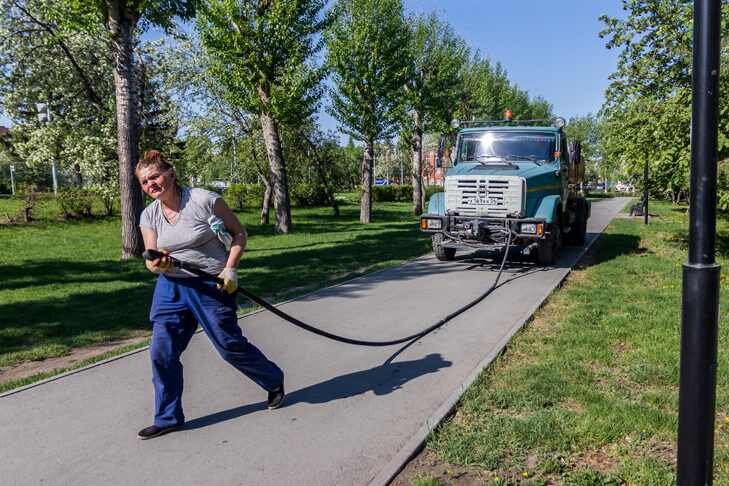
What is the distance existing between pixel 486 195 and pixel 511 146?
173 centimetres

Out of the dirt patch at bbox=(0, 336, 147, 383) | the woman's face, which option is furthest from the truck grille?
the woman's face

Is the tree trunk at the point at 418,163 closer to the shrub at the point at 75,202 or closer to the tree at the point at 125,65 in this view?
the shrub at the point at 75,202

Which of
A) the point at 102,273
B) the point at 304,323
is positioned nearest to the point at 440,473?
the point at 304,323

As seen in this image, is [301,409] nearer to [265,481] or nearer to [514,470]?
[265,481]

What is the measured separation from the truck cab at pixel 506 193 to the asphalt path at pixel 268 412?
3.38 metres


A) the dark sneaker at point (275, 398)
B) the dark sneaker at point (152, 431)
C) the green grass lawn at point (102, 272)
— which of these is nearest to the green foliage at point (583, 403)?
the dark sneaker at point (275, 398)

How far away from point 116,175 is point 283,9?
9.14 meters

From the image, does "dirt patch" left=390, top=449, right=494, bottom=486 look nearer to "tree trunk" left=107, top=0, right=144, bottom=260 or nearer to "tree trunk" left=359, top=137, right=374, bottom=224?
"tree trunk" left=107, top=0, right=144, bottom=260

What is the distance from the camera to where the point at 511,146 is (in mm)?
11656

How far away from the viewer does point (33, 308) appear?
8.30 metres

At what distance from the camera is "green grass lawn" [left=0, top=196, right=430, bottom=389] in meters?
7.02

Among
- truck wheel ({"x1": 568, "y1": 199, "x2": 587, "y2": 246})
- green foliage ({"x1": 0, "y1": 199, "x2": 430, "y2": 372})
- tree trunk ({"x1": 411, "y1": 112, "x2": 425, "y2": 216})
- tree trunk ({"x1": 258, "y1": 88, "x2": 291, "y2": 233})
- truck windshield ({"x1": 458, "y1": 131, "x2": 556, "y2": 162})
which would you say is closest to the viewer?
green foliage ({"x1": 0, "y1": 199, "x2": 430, "y2": 372})

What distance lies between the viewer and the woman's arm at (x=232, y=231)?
3845 mm

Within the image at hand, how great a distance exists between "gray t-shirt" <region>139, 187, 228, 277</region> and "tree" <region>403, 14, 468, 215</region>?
25.4m
